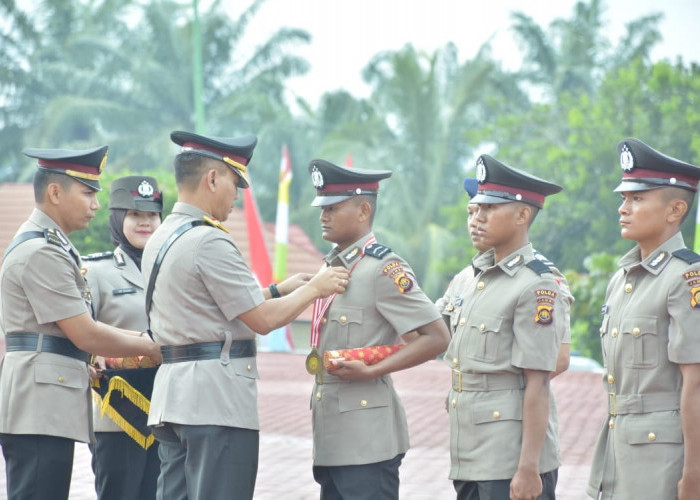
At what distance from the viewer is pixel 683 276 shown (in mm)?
3893

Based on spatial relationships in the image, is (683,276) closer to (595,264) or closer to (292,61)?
(595,264)

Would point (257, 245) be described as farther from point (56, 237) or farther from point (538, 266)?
point (538, 266)

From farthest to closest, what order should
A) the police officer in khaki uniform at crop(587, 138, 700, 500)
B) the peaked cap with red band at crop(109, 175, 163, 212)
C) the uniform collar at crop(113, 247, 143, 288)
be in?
the peaked cap with red band at crop(109, 175, 163, 212) < the uniform collar at crop(113, 247, 143, 288) < the police officer in khaki uniform at crop(587, 138, 700, 500)

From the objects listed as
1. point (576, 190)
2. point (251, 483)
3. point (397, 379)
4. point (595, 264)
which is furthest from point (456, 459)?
point (576, 190)

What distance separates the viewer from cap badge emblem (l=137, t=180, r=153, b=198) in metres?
5.41

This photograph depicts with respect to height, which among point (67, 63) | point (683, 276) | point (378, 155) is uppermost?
point (67, 63)

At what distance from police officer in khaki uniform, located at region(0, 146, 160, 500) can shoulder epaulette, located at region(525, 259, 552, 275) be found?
181 centimetres

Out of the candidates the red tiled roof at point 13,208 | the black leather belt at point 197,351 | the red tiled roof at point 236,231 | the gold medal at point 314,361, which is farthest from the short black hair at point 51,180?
the red tiled roof at point 13,208

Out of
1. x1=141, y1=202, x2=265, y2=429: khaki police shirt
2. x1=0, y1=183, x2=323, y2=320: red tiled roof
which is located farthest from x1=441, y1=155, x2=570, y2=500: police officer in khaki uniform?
x1=0, y1=183, x2=323, y2=320: red tiled roof

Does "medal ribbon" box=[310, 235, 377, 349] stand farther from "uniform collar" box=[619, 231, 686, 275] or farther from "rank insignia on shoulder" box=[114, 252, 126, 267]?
"rank insignia on shoulder" box=[114, 252, 126, 267]

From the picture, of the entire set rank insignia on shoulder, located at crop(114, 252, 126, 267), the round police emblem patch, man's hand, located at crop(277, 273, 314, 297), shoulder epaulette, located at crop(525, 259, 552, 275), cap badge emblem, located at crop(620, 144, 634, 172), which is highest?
cap badge emblem, located at crop(620, 144, 634, 172)

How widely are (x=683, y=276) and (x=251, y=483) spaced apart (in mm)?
1883

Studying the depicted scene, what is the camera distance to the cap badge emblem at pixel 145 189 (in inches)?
213

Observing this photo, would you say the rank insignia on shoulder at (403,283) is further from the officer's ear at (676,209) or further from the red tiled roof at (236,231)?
the red tiled roof at (236,231)
